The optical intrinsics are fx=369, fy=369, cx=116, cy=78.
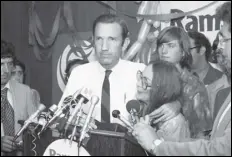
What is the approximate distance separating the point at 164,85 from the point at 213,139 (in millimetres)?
520

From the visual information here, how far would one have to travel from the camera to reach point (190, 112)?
8.28ft

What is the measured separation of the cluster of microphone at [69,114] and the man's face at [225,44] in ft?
3.14

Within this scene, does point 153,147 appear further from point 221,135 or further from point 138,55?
point 138,55

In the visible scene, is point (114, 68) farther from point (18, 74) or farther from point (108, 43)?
point (18, 74)

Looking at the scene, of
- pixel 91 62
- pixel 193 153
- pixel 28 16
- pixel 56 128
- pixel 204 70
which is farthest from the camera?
pixel 28 16

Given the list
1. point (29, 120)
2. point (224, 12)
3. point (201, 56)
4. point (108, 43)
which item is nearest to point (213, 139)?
point (201, 56)

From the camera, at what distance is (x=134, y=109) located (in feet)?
8.84

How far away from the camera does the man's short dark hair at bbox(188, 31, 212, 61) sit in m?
2.53

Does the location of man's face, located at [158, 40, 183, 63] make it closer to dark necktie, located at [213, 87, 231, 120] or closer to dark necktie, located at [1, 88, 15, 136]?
dark necktie, located at [213, 87, 231, 120]

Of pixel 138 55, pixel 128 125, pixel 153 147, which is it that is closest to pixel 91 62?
pixel 138 55

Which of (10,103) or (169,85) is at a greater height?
(169,85)

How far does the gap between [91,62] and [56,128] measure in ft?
2.51

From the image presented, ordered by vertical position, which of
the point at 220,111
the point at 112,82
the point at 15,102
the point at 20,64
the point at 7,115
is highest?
the point at 20,64

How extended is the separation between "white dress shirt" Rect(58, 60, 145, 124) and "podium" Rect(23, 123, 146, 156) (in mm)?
356
